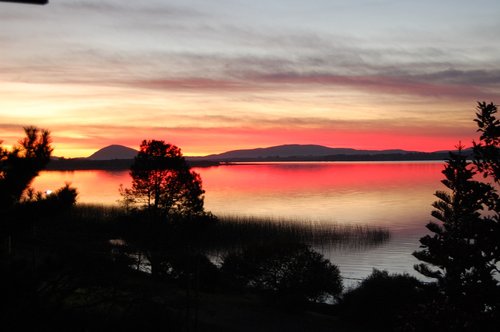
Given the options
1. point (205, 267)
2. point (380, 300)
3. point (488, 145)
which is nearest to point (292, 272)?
point (380, 300)

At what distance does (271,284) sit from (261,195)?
2816 inches

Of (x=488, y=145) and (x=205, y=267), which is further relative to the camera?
(x=205, y=267)

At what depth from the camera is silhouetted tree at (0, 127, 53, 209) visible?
390 inches

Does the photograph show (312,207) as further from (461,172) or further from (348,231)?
(461,172)

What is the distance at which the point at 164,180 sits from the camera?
3819cm

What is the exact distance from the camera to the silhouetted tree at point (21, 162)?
9.91 meters

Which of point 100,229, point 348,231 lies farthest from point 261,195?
point 100,229

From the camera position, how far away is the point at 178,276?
28844 mm

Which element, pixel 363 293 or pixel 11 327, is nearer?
pixel 11 327

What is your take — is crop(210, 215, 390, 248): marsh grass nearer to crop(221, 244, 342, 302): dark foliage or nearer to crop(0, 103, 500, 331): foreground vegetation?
crop(0, 103, 500, 331): foreground vegetation

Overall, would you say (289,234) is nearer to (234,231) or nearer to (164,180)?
(234,231)

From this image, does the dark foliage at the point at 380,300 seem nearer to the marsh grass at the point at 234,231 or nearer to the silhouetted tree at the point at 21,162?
the marsh grass at the point at 234,231

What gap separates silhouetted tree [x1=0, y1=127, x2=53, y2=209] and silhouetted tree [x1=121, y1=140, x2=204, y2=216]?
1077 inches

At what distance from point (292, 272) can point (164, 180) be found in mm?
15012
